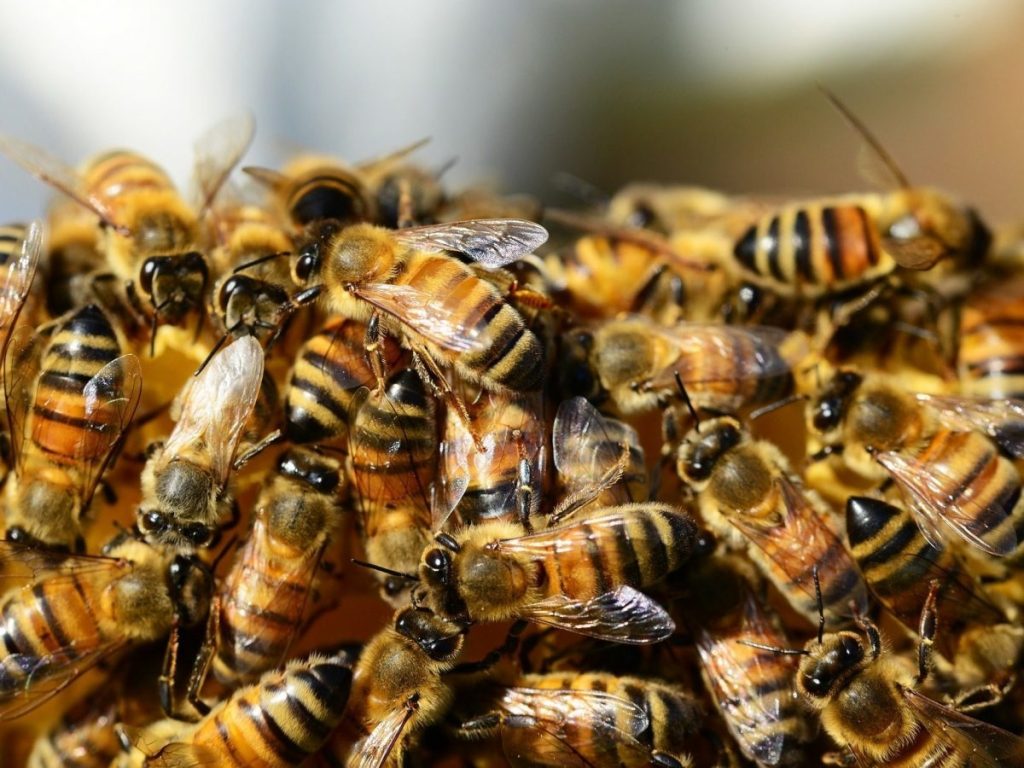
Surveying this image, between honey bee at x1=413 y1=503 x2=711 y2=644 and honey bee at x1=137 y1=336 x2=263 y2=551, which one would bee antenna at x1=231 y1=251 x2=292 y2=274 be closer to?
honey bee at x1=137 y1=336 x2=263 y2=551

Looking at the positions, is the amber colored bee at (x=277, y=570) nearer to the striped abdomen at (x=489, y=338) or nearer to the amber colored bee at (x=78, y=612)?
the amber colored bee at (x=78, y=612)

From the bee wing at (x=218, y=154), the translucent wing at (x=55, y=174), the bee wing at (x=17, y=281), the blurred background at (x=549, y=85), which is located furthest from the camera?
the blurred background at (x=549, y=85)

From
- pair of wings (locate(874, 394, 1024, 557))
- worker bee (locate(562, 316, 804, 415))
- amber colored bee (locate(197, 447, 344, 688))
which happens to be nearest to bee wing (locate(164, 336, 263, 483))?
amber colored bee (locate(197, 447, 344, 688))

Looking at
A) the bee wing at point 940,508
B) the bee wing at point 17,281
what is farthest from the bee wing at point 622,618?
the bee wing at point 17,281

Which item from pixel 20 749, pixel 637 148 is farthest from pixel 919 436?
pixel 637 148

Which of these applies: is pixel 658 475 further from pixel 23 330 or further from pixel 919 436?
pixel 23 330
